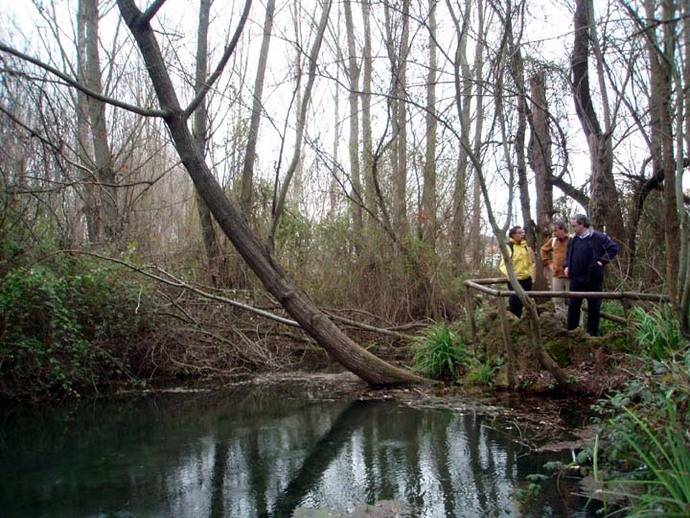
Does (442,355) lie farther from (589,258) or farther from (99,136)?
(99,136)

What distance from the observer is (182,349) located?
40.4 feet

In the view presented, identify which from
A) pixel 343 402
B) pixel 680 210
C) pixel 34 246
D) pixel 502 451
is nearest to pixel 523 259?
pixel 343 402

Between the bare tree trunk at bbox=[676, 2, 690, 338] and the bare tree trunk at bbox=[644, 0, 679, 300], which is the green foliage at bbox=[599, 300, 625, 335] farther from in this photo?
the bare tree trunk at bbox=[676, 2, 690, 338]

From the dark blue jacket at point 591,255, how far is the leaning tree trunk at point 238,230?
2864 mm

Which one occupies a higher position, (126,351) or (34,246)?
(34,246)

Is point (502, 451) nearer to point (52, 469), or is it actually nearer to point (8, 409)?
point (52, 469)

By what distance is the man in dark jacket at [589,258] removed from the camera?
920cm

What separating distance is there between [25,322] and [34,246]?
1128 millimetres

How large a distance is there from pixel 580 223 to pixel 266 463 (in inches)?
204

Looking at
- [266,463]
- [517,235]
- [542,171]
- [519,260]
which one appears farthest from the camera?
[542,171]

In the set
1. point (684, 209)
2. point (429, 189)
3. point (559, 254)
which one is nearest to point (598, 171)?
point (559, 254)

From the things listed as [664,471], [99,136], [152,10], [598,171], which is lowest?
[664,471]

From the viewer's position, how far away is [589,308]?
9.48 m

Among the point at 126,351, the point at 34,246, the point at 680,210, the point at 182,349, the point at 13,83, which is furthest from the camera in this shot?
the point at 182,349
